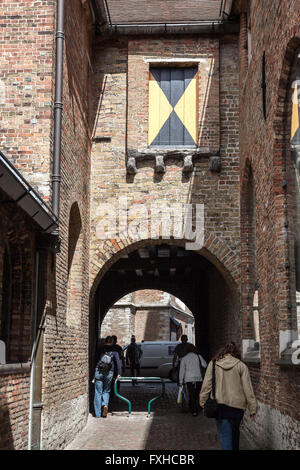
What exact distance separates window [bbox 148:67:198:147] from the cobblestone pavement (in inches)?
205

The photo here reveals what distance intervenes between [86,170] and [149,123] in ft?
5.28

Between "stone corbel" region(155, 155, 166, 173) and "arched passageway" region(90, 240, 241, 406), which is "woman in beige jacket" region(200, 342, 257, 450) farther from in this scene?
"stone corbel" region(155, 155, 166, 173)

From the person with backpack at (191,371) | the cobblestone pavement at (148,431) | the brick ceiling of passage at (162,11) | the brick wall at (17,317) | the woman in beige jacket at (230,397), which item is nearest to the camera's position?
the woman in beige jacket at (230,397)

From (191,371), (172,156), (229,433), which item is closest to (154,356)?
(191,371)

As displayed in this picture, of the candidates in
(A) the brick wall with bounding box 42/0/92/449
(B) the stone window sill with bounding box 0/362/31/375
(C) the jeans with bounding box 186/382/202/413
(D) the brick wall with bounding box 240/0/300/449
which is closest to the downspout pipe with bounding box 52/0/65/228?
(A) the brick wall with bounding box 42/0/92/449

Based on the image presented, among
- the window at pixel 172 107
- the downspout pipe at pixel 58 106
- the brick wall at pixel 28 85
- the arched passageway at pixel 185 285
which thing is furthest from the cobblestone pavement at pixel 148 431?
the window at pixel 172 107

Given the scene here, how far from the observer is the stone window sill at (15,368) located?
21.8ft

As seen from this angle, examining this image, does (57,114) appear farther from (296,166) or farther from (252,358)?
(252,358)

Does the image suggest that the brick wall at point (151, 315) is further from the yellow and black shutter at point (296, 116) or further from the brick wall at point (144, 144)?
the yellow and black shutter at point (296, 116)

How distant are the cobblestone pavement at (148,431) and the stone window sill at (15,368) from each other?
2.17 metres


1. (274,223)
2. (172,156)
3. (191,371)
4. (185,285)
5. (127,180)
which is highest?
(172,156)

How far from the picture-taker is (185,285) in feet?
78.8

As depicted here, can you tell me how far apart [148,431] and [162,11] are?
26.5 feet

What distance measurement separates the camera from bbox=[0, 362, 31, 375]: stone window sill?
262 inches
